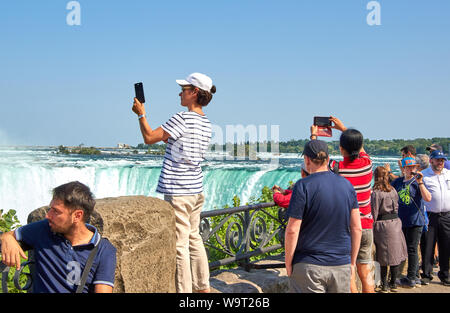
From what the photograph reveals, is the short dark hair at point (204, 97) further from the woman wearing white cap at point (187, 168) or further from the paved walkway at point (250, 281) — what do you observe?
the paved walkway at point (250, 281)

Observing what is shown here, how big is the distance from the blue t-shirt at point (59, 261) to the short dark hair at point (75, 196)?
0.47 ft

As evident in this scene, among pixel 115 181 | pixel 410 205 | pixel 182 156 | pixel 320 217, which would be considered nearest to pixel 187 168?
pixel 182 156

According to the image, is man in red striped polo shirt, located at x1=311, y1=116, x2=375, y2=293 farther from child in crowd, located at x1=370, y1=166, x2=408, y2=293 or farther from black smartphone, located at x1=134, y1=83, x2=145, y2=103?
black smartphone, located at x1=134, y1=83, x2=145, y2=103

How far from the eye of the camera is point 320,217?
2.92 m

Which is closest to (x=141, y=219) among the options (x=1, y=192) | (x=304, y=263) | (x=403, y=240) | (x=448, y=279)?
(x=304, y=263)

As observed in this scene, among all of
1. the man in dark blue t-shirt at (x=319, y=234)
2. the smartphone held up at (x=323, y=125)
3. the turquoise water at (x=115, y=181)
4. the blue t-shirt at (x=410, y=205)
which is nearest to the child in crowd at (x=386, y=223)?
the blue t-shirt at (x=410, y=205)

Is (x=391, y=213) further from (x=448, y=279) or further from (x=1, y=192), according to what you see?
(x=1, y=192)

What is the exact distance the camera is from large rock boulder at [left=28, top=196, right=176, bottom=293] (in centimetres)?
263

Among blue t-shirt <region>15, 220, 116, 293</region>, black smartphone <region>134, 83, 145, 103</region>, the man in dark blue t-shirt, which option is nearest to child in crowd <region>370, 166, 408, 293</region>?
the man in dark blue t-shirt

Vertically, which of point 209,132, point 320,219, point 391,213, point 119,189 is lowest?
point 119,189

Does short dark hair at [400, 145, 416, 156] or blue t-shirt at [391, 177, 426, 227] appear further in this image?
short dark hair at [400, 145, 416, 156]
